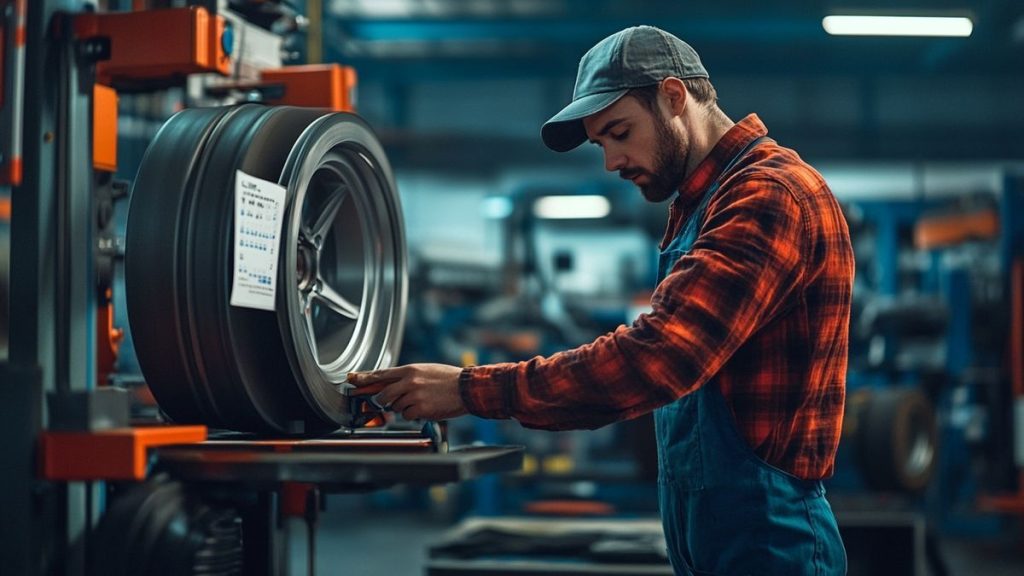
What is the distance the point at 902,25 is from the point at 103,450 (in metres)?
7.27

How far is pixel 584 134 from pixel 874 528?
8.45 ft

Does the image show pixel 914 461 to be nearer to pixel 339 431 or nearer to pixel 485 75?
pixel 339 431

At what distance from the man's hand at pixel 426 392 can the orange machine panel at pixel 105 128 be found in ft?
2.70

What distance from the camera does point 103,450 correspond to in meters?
1.77

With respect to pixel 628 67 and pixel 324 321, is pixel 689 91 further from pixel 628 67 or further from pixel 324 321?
pixel 324 321

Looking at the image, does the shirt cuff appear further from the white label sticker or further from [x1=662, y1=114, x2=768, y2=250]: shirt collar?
[x1=662, y1=114, x2=768, y2=250]: shirt collar

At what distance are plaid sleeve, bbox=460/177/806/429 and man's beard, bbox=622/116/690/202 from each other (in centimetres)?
20

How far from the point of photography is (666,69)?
6.27 feet

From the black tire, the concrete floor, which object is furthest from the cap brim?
the black tire

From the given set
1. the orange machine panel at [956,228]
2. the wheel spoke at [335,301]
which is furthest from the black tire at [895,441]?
the wheel spoke at [335,301]

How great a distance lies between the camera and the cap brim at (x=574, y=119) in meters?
1.91

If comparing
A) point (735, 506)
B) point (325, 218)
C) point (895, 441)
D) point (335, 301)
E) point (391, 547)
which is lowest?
point (391, 547)

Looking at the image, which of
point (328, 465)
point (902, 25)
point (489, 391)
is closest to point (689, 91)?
point (489, 391)

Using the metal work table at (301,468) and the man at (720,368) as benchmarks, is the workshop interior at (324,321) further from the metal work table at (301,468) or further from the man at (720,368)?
the man at (720,368)
